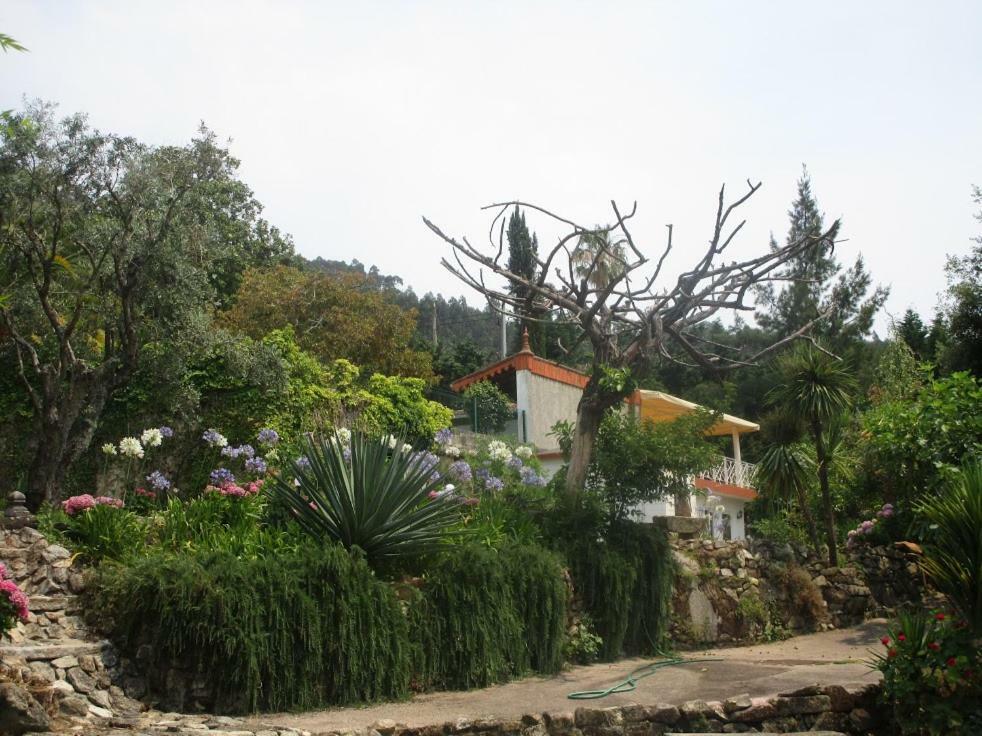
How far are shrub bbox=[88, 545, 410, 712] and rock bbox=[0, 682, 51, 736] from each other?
143cm

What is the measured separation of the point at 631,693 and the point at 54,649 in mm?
5102

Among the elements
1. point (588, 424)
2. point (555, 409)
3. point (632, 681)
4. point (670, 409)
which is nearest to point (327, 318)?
point (555, 409)

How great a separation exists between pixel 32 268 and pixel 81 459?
8.70 ft

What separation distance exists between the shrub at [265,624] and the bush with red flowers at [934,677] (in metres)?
4.32

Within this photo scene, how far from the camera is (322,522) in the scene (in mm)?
9977

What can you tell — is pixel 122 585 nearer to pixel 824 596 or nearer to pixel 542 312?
pixel 542 312

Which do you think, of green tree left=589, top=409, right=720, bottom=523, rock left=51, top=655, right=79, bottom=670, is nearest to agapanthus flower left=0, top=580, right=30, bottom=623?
rock left=51, top=655, right=79, bottom=670

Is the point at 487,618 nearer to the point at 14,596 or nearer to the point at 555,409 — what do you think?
the point at 14,596

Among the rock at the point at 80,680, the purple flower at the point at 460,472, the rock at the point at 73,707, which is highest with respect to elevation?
the purple flower at the point at 460,472

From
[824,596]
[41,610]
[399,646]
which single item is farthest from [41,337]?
[824,596]

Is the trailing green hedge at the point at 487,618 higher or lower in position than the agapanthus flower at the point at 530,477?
lower

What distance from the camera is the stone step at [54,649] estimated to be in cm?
779

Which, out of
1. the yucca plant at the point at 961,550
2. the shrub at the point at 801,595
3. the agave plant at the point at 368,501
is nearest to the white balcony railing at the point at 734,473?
the shrub at the point at 801,595

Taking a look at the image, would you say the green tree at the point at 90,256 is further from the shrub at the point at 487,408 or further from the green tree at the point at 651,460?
the shrub at the point at 487,408
